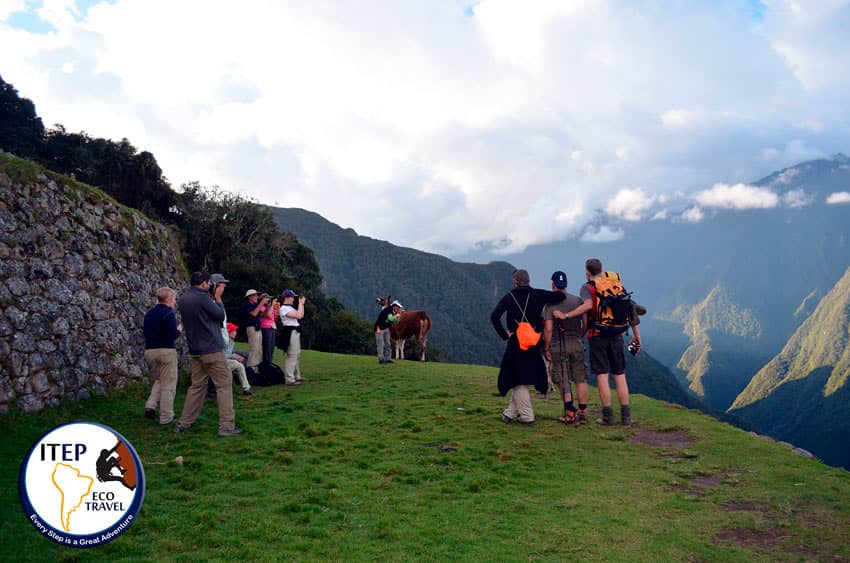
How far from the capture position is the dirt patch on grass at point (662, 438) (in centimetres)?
996

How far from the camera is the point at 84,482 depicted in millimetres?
4805

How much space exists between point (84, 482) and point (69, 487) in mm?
141

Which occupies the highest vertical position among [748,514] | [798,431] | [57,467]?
[57,467]

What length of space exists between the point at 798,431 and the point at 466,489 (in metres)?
196

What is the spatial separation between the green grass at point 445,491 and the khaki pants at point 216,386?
37 cm

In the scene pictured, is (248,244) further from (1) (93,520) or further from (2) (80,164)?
(1) (93,520)

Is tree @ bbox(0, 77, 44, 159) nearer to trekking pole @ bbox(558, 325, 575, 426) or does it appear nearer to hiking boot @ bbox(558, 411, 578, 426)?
trekking pole @ bbox(558, 325, 575, 426)

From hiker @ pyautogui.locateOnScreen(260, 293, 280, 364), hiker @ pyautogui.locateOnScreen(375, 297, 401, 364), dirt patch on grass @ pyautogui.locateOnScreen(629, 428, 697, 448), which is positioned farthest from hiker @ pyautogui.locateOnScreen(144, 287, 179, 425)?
dirt patch on grass @ pyautogui.locateOnScreen(629, 428, 697, 448)

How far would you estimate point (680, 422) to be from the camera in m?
11.6

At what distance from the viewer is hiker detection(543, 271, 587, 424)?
10961 millimetres

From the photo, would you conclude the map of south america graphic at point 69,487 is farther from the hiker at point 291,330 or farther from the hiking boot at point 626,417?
the hiker at point 291,330

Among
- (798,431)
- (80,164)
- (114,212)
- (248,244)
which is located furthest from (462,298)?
(114,212)

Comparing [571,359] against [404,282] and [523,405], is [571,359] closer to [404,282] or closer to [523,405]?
[523,405]

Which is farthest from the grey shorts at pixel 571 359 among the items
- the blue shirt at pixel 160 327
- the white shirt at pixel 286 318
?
the blue shirt at pixel 160 327
